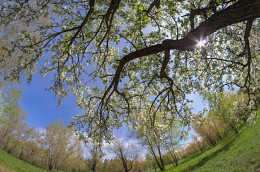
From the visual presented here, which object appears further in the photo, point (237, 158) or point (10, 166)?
point (10, 166)

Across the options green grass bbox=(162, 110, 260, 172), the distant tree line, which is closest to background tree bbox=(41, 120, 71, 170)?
the distant tree line

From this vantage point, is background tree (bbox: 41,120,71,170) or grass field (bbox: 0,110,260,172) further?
background tree (bbox: 41,120,71,170)

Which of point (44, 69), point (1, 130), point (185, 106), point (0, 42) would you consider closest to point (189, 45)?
point (185, 106)

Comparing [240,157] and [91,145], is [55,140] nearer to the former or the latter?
[91,145]

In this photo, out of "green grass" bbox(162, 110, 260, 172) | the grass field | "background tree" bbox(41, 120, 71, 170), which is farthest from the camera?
"background tree" bbox(41, 120, 71, 170)

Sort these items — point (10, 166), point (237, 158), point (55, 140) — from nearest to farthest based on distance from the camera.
→ point (237, 158)
point (10, 166)
point (55, 140)

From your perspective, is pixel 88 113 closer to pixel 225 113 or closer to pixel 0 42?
pixel 0 42

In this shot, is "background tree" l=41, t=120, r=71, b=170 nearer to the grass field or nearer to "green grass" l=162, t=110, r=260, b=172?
the grass field

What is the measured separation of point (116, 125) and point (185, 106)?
3801 millimetres

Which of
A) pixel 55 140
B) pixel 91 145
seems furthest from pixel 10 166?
pixel 55 140

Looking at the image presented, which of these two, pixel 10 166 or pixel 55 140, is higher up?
pixel 55 140

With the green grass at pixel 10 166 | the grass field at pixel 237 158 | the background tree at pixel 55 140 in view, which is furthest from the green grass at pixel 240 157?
the background tree at pixel 55 140

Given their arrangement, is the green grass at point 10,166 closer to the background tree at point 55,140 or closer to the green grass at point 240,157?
the green grass at point 240,157

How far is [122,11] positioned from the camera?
12.7 metres
